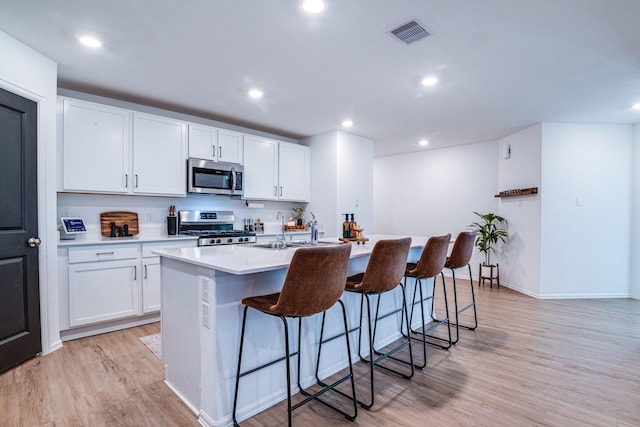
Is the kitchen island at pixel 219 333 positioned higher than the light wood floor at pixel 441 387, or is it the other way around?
the kitchen island at pixel 219 333

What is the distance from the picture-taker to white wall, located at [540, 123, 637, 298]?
181 inches

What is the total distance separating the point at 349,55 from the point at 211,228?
287 cm

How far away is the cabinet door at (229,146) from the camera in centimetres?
428

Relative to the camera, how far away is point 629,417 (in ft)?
6.23

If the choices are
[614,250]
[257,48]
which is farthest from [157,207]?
[614,250]

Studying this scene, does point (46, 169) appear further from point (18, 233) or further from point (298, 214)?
point (298, 214)

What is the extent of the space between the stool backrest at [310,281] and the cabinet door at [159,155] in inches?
111

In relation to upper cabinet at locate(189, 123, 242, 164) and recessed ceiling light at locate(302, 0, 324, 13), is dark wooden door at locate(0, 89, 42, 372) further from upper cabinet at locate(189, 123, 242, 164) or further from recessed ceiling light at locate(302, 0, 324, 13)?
recessed ceiling light at locate(302, 0, 324, 13)

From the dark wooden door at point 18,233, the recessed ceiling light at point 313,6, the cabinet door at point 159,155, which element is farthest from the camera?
the cabinet door at point 159,155

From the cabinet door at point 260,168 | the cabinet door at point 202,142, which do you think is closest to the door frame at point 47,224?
the cabinet door at point 202,142

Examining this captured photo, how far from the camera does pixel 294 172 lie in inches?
203

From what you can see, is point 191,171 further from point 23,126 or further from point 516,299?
point 516,299

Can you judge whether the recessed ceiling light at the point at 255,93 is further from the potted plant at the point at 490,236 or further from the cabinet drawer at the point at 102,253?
the potted plant at the point at 490,236

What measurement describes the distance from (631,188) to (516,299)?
2326 mm
